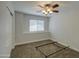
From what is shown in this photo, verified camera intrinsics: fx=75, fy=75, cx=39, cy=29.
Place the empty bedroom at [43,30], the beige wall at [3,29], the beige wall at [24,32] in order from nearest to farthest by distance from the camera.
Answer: the beige wall at [3,29], the empty bedroom at [43,30], the beige wall at [24,32]

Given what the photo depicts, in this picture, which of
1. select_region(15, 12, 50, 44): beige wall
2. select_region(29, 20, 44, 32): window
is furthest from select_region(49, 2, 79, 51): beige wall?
select_region(15, 12, 50, 44): beige wall

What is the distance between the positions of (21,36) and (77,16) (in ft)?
11.3

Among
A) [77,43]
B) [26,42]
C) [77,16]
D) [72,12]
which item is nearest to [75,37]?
[77,43]

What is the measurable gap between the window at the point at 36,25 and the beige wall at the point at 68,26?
41.7 inches

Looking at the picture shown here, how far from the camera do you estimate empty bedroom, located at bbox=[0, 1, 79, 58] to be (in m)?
3.33

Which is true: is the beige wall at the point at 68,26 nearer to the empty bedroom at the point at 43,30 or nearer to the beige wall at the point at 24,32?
the empty bedroom at the point at 43,30

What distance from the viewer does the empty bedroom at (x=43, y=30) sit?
333 cm

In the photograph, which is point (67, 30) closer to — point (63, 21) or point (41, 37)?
point (63, 21)

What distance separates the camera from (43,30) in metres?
6.20

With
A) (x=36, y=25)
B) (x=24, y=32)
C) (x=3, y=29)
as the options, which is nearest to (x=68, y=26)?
(x=36, y=25)

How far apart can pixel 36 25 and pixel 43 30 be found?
79 cm

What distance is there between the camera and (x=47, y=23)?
6.37 meters

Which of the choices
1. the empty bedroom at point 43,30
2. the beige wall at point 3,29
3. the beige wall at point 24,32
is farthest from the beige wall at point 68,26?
the beige wall at point 3,29

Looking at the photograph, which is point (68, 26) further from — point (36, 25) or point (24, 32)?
point (24, 32)
